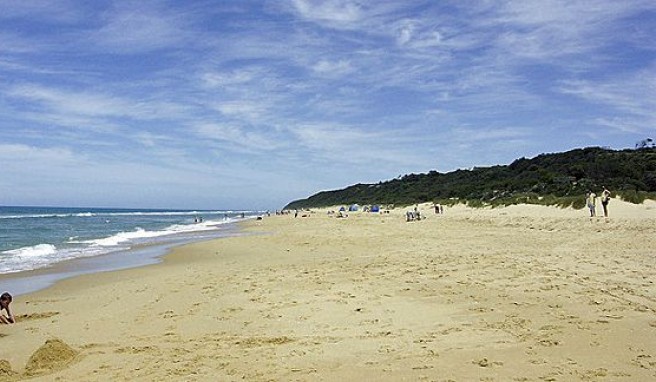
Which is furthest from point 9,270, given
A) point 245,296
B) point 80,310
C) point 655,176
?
point 655,176

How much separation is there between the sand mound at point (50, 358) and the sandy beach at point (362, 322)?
21 mm

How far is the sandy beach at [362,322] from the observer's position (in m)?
5.70

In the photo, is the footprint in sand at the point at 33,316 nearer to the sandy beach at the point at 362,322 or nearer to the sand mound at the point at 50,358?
the sandy beach at the point at 362,322

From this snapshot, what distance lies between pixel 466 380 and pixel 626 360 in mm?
1745

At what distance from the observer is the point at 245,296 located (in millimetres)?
10508

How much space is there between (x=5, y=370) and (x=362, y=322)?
14.8ft

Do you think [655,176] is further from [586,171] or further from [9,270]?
[9,270]

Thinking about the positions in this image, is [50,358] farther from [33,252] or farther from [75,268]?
[33,252]

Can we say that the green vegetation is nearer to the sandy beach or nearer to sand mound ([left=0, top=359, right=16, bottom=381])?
the sandy beach

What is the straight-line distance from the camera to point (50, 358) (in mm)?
6562

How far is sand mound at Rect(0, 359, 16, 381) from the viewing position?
241 inches

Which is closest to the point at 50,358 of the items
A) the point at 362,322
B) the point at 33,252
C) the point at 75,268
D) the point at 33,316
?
the point at 33,316

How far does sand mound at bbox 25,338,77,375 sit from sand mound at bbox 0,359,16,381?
0.16 m

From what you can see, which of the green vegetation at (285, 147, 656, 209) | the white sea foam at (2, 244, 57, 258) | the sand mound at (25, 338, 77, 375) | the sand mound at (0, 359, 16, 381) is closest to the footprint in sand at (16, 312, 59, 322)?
the sand mound at (25, 338, 77, 375)
